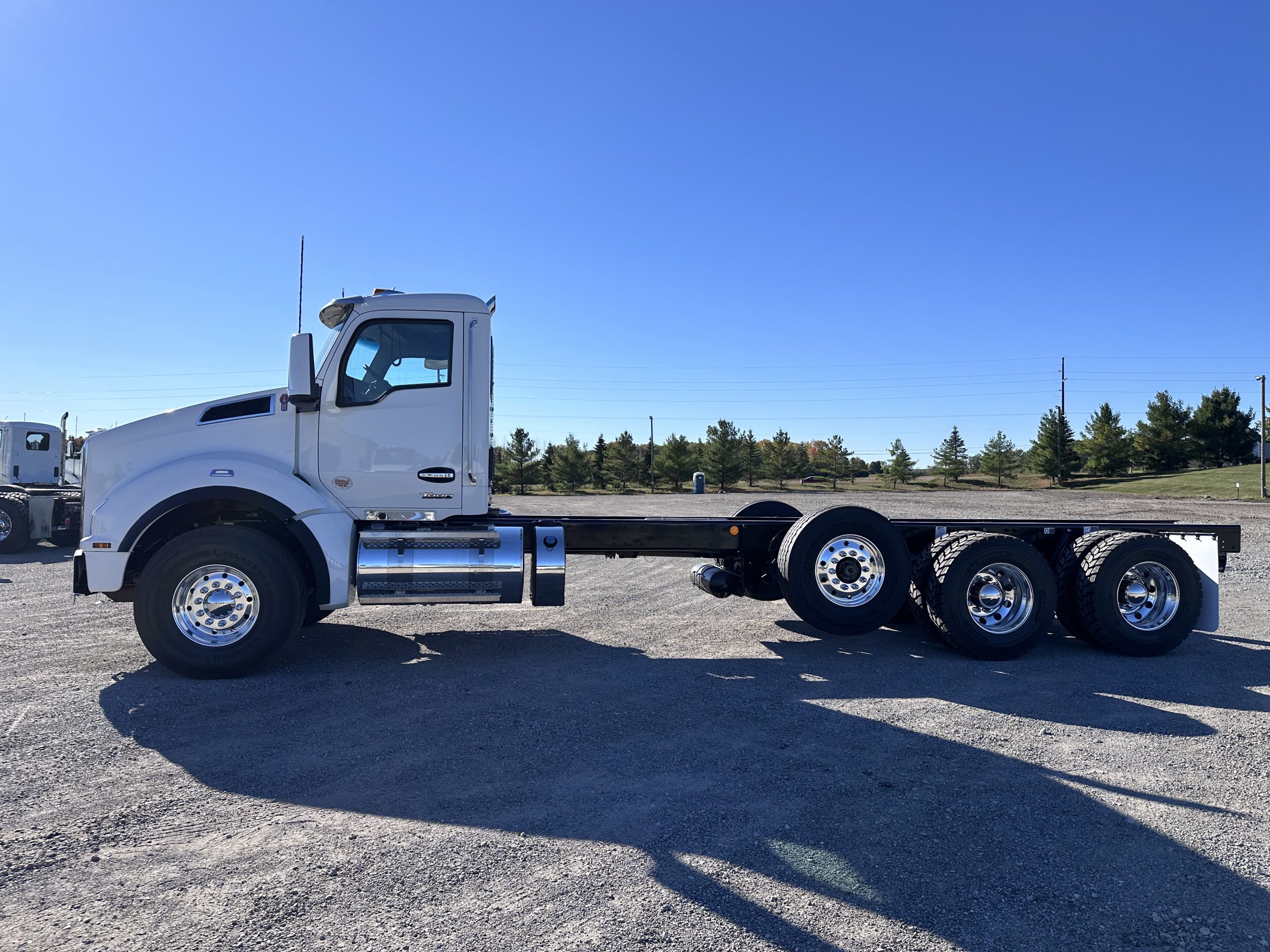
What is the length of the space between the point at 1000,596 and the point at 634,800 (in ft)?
15.0

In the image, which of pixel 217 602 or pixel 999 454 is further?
pixel 999 454

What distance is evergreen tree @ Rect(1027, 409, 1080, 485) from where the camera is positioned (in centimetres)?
6725

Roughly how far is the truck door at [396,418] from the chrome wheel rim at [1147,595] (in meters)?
6.21

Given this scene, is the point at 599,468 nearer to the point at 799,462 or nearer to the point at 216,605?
the point at 799,462

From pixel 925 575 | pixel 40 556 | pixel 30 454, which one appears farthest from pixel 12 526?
pixel 925 575

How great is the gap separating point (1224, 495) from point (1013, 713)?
5101 centimetres

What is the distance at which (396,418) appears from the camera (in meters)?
6.45

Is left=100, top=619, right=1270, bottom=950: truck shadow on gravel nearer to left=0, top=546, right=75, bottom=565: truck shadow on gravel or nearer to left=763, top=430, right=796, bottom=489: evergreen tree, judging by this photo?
left=0, top=546, right=75, bottom=565: truck shadow on gravel

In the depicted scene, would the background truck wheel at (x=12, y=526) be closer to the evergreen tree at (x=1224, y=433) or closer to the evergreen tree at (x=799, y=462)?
the evergreen tree at (x=799, y=462)

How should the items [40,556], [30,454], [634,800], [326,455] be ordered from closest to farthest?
[634,800] < [326,455] < [40,556] < [30,454]

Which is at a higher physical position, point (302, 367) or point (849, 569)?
point (302, 367)

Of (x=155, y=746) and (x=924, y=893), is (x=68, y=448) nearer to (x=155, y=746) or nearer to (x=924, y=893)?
(x=155, y=746)

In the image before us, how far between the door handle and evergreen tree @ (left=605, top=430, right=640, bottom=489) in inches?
2233

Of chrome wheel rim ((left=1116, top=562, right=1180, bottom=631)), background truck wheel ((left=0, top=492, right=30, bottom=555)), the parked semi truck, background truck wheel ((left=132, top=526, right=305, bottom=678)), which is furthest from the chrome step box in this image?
background truck wheel ((left=0, top=492, right=30, bottom=555))
